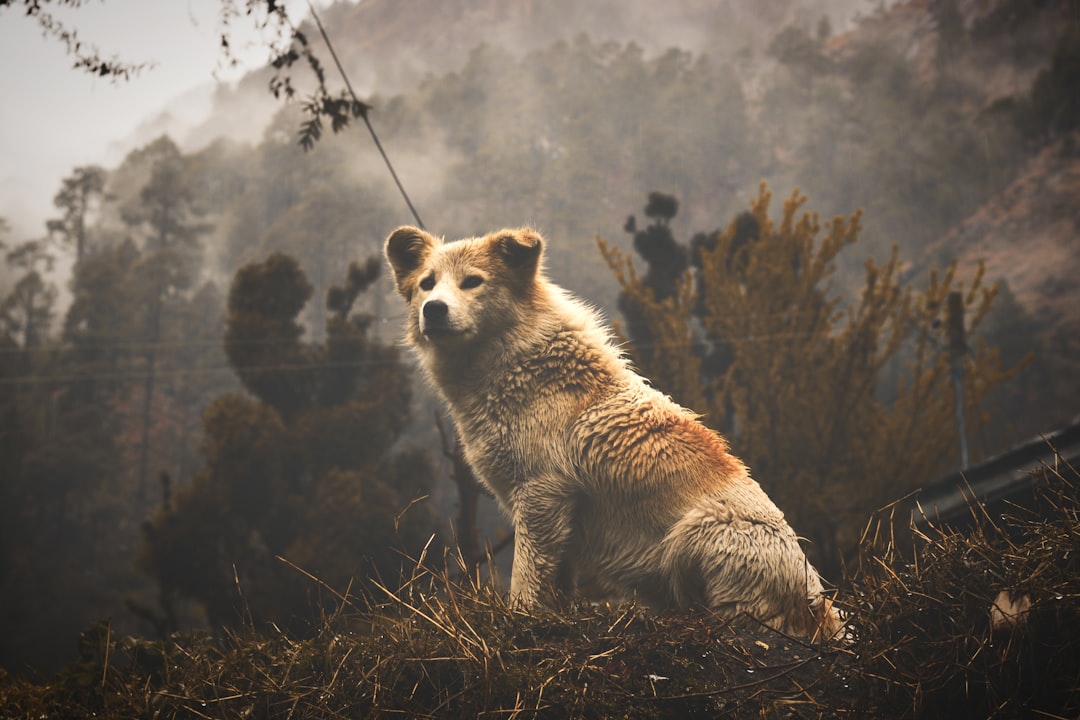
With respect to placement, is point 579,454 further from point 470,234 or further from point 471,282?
point 470,234

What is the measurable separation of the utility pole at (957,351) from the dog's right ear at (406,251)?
13.7m

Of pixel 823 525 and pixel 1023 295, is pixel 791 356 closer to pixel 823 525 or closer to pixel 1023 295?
pixel 823 525

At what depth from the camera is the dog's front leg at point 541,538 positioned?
13.2 feet

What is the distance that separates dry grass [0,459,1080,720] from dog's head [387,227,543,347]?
1324 mm

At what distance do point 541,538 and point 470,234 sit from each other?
3795 mm

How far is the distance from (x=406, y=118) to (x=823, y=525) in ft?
137

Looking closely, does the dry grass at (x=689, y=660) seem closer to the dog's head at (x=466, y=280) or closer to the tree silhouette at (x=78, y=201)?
the dog's head at (x=466, y=280)

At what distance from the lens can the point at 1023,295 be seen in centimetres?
4419

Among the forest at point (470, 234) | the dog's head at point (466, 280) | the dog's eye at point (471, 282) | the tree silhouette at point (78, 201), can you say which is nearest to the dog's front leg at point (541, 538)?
the forest at point (470, 234)

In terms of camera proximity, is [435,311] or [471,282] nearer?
[435,311]

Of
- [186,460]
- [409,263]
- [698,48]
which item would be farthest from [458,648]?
[698,48]

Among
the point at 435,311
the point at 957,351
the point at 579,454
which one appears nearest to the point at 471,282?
the point at 435,311

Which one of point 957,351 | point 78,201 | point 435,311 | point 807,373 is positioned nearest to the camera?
point 435,311

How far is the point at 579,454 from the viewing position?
415cm
